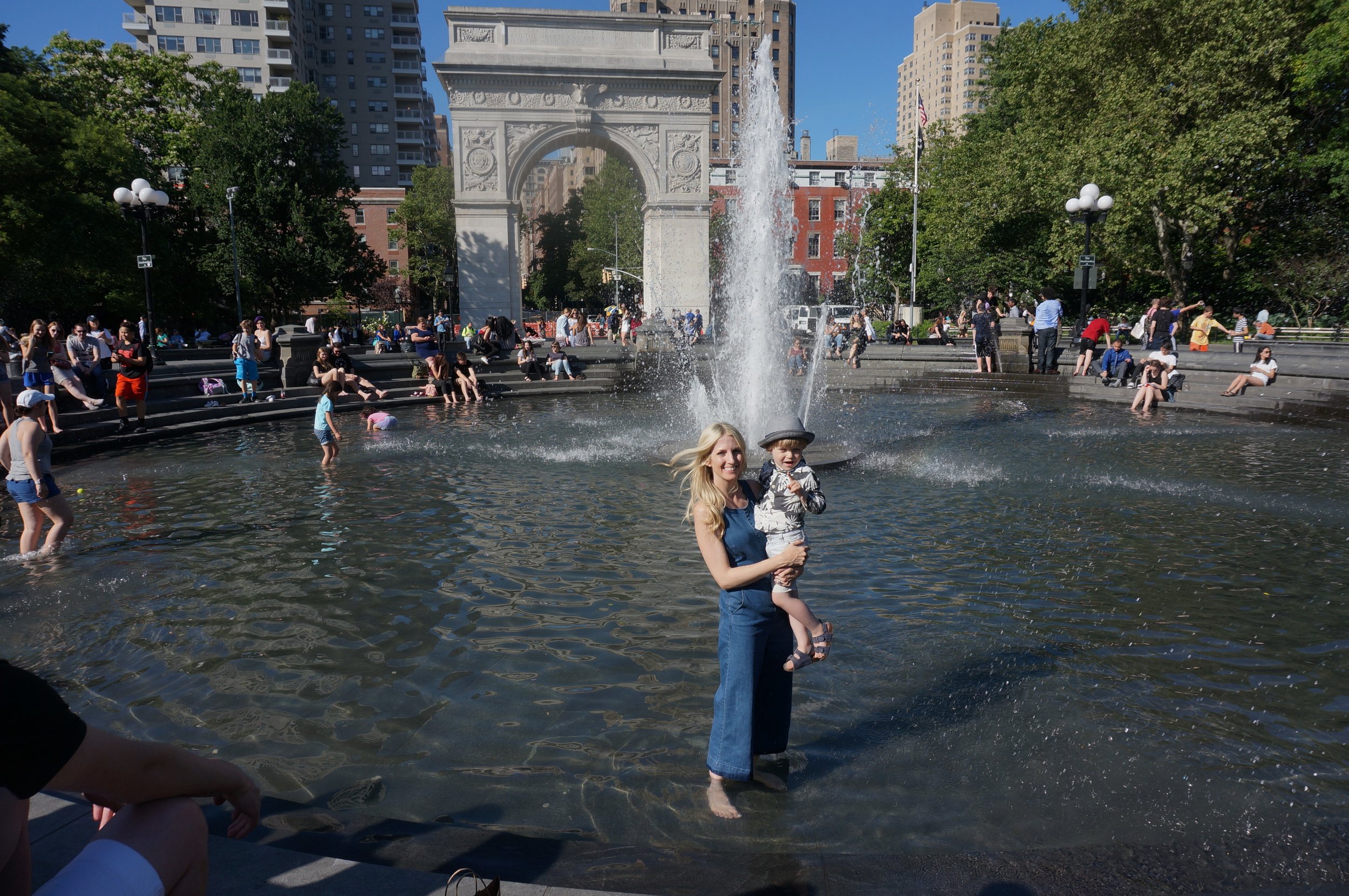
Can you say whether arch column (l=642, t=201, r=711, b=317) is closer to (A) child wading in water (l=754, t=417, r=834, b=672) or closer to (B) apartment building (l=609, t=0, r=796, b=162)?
(A) child wading in water (l=754, t=417, r=834, b=672)

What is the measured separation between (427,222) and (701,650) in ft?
222

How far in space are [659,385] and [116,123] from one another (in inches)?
1213

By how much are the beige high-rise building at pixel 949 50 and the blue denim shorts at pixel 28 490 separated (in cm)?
16770

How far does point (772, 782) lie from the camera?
3672 mm

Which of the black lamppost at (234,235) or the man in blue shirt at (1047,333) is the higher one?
the black lamppost at (234,235)

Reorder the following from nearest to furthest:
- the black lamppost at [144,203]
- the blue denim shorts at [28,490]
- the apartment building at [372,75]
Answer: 1. the blue denim shorts at [28,490]
2. the black lamppost at [144,203]
3. the apartment building at [372,75]

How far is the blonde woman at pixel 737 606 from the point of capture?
331 centimetres

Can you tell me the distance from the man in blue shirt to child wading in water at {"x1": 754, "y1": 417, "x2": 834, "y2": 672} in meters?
17.9

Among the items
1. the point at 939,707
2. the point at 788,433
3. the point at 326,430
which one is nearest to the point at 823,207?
the point at 326,430

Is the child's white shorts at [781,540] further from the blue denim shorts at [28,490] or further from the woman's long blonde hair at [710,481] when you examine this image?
the blue denim shorts at [28,490]

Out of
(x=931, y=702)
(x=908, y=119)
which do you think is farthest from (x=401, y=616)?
(x=908, y=119)

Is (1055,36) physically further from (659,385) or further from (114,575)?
(114,575)

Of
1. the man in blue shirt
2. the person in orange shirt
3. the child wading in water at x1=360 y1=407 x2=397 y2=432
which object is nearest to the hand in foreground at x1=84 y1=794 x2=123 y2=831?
the child wading in water at x1=360 y1=407 x2=397 y2=432

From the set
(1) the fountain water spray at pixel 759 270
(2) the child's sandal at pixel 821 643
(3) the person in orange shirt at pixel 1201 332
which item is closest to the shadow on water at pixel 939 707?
(2) the child's sandal at pixel 821 643
